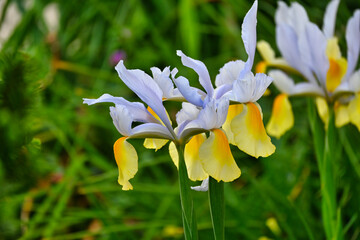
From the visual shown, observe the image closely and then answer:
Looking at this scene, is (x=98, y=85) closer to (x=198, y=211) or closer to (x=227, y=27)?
(x=227, y=27)

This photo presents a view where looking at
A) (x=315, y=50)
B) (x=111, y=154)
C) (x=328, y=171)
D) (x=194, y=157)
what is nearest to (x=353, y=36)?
(x=315, y=50)

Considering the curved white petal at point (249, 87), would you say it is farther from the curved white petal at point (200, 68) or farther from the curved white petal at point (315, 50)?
the curved white petal at point (315, 50)

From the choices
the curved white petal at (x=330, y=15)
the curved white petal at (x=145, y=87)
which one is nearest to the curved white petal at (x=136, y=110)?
the curved white petal at (x=145, y=87)

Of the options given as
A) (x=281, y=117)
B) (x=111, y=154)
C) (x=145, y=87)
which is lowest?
(x=111, y=154)

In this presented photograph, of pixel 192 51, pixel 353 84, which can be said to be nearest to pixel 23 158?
pixel 353 84

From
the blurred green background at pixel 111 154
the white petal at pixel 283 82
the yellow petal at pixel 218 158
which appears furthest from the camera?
the white petal at pixel 283 82

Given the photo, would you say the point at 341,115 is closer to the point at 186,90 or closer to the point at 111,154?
the point at 186,90
